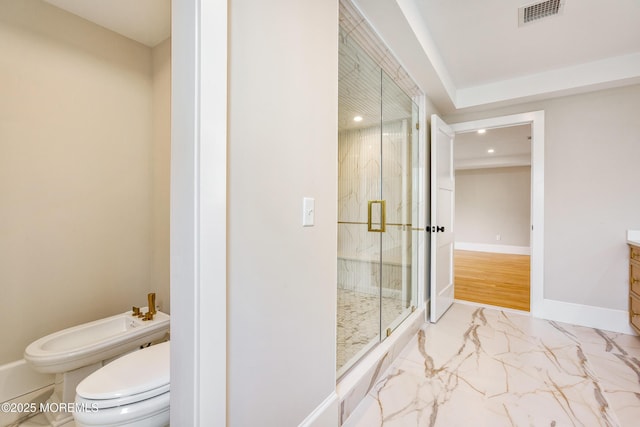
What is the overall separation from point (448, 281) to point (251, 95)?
317cm

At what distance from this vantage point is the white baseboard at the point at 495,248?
7102 millimetres

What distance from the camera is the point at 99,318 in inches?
79.7

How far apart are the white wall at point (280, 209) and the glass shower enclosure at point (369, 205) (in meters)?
0.41

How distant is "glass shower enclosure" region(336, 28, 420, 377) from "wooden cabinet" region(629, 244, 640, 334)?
1906 millimetres

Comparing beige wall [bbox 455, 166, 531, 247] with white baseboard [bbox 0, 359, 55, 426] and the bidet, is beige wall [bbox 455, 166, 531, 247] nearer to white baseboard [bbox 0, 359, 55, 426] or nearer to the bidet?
the bidet

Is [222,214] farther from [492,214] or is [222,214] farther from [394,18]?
[492,214]

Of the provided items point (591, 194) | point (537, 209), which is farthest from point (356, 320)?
point (591, 194)


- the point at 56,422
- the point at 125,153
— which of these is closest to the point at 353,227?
the point at 125,153

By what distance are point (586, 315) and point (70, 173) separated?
4.73 metres

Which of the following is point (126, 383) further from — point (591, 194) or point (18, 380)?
point (591, 194)

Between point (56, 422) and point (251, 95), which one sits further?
point (56, 422)

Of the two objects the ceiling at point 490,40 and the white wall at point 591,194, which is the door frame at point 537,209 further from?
the ceiling at point 490,40

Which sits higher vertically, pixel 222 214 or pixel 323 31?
pixel 323 31

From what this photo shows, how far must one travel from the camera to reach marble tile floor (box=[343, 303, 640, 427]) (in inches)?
60.2
